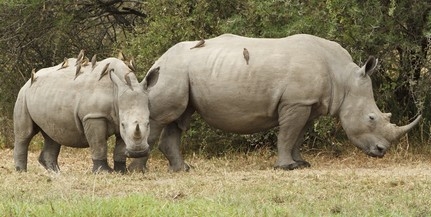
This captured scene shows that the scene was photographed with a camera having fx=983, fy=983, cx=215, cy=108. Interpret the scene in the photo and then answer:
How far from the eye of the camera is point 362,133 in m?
11.5

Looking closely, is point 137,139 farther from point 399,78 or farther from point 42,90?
point 399,78

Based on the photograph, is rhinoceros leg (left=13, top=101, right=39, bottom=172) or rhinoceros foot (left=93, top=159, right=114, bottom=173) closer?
rhinoceros foot (left=93, top=159, right=114, bottom=173)

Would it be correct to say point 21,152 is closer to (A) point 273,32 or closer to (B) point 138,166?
(B) point 138,166

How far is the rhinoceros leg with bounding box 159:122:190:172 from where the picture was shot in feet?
37.8

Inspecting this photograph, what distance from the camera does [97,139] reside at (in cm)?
1073

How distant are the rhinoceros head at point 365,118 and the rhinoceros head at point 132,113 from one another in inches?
96.2

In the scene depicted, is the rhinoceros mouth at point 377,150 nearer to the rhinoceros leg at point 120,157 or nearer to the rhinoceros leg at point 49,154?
the rhinoceros leg at point 120,157

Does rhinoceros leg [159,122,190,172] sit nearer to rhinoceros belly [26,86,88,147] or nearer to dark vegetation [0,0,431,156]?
rhinoceros belly [26,86,88,147]

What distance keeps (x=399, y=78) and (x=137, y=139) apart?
15.3 ft

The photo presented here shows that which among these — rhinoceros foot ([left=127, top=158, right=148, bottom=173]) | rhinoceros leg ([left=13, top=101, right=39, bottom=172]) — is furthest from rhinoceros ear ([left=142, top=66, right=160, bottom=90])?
rhinoceros leg ([left=13, top=101, right=39, bottom=172])

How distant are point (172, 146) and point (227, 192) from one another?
9.65 ft

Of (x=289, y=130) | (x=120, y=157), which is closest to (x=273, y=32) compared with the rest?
(x=289, y=130)

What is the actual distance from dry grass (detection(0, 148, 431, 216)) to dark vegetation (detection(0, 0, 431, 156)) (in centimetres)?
168

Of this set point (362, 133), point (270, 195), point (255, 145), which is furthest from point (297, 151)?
point (270, 195)
